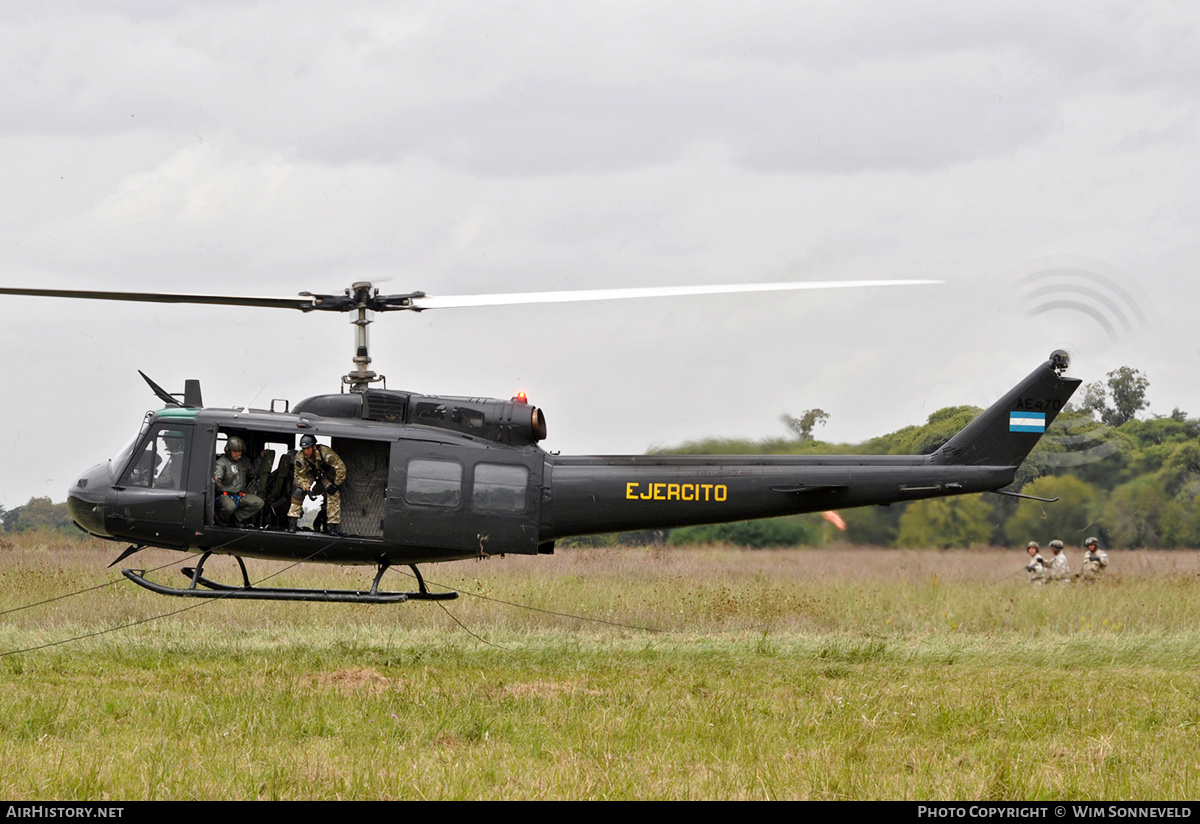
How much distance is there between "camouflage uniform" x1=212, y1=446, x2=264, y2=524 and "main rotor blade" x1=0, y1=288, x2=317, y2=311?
1.64 metres

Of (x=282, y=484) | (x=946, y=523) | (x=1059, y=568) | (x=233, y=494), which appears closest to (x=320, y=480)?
(x=282, y=484)

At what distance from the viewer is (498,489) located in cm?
1218

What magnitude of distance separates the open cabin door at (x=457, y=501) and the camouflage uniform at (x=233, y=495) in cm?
158

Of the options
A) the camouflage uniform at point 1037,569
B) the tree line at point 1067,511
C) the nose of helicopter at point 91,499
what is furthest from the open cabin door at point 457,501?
the camouflage uniform at point 1037,569

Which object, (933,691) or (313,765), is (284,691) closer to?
(313,765)

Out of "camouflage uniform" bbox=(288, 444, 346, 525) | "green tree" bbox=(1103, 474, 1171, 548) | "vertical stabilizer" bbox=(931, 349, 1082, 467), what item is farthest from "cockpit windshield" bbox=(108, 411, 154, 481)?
"green tree" bbox=(1103, 474, 1171, 548)

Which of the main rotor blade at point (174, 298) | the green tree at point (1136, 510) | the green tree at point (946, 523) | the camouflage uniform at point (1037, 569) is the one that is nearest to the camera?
the main rotor blade at point (174, 298)

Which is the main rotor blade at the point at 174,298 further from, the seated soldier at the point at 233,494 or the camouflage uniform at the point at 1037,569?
the camouflage uniform at the point at 1037,569

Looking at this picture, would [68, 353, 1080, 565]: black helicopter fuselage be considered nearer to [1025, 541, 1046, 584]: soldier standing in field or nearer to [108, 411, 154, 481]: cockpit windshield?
[108, 411, 154, 481]: cockpit windshield

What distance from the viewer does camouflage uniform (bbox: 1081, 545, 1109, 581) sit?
19.8m

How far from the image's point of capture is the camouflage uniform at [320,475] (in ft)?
39.8

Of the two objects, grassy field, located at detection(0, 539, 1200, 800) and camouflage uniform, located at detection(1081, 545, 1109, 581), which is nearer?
grassy field, located at detection(0, 539, 1200, 800)

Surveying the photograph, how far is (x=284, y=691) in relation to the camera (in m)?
10.3
